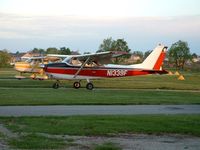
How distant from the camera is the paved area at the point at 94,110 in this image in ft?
50.5

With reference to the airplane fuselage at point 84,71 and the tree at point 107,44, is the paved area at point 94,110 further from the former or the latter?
the tree at point 107,44

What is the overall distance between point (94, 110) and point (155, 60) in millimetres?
18935

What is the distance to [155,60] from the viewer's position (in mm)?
34656

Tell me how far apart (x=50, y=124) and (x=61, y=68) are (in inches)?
752

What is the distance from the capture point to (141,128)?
12.0 m

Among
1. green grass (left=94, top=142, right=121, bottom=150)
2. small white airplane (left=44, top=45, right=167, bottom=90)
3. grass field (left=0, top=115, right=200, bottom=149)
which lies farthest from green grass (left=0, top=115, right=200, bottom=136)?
small white airplane (left=44, top=45, right=167, bottom=90)

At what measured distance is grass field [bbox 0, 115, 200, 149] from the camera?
9961 mm

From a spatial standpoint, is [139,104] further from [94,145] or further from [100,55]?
[100,55]

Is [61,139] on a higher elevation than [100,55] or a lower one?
lower

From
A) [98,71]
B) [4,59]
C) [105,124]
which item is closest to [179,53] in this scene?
[4,59]

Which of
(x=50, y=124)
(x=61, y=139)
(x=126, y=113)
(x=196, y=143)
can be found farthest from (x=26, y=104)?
(x=196, y=143)

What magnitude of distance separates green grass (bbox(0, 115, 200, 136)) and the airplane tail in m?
19.9

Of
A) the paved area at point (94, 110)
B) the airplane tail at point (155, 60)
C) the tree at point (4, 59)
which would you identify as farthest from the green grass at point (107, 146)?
the tree at point (4, 59)

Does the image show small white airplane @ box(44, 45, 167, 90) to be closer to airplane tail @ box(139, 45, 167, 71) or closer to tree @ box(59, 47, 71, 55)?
airplane tail @ box(139, 45, 167, 71)
